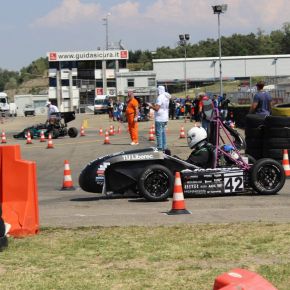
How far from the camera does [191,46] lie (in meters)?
155

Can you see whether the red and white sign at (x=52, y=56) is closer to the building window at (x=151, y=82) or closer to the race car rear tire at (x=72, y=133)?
the building window at (x=151, y=82)

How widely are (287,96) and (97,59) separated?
80.9m

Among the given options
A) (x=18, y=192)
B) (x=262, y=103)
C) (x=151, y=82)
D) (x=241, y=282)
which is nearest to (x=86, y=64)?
(x=151, y=82)

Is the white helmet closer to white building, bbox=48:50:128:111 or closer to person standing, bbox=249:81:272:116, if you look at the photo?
person standing, bbox=249:81:272:116

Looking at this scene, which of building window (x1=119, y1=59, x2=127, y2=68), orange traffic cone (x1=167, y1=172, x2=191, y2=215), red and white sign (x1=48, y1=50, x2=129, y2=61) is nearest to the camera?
orange traffic cone (x1=167, y1=172, x2=191, y2=215)

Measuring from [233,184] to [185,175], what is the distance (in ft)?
2.64

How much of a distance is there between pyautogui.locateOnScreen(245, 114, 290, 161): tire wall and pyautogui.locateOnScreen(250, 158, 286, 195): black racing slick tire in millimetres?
2644

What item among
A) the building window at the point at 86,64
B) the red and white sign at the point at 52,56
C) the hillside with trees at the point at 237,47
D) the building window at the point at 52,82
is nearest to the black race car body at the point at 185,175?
the building window at the point at 52,82

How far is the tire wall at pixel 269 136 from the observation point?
41.4 feet

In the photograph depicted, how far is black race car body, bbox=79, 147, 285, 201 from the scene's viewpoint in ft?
32.9

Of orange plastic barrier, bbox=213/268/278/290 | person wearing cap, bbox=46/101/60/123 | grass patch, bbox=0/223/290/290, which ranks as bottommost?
grass patch, bbox=0/223/290/290

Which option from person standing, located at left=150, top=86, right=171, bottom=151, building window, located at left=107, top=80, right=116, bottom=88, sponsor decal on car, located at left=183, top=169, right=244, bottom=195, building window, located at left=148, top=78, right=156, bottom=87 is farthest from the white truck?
sponsor decal on car, located at left=183, top=169, right=244, bottom=195

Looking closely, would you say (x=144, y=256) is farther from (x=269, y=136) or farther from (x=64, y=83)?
(x=64, y=83)

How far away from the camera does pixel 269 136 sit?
41.8 feet
